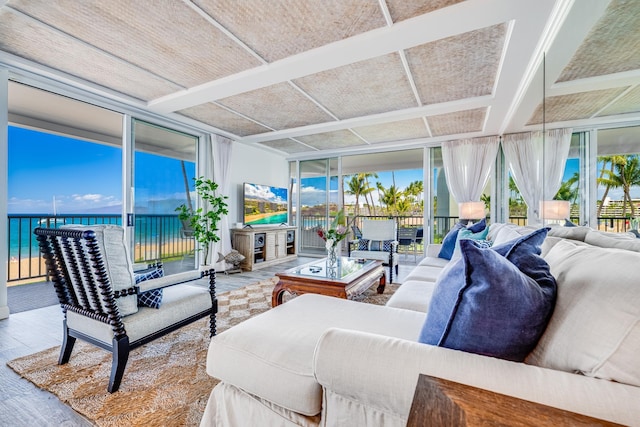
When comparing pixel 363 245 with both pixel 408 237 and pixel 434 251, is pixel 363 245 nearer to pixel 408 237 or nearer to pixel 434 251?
pixel 434 251

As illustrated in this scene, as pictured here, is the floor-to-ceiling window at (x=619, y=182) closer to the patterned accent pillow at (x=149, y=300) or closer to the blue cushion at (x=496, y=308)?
the blue cushion at (x=496, y=308)

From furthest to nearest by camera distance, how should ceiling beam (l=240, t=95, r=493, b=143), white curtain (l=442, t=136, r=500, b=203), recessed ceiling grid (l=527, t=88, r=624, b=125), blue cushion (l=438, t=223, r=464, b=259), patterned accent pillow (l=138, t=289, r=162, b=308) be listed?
white curtain (l=442, t=136, r=500, b=203)
ceiling beam (l=240, t=95, r=493, b=143)
blue cushion (l=438, t=223, r=464, b=259)
recessed ceiling grid (l=527, t=88, r=624, b=125)
patterned accent pillow (l=138, t=289, r=162, b=308)

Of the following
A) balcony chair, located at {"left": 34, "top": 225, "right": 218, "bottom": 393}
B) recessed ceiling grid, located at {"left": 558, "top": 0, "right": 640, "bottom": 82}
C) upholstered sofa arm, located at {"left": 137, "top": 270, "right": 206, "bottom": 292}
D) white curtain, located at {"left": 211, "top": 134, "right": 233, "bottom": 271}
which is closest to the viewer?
balcony chair, located at {"left": 34, "top": 225, "right": 218, "bottom": 393}

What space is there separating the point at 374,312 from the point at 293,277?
3.68 ft

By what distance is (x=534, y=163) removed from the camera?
439cm

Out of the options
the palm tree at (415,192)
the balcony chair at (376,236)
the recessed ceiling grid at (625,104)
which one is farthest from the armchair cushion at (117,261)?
the palm tree at (415,192)

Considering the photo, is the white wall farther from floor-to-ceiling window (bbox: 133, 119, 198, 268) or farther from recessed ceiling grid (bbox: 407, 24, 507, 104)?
recessed ceiling grid (bbox: 407, 24, 507, 104)

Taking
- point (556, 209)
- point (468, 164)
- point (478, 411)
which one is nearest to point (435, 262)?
point (556, 209)

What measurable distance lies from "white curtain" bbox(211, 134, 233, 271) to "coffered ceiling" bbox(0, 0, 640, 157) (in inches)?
34.3

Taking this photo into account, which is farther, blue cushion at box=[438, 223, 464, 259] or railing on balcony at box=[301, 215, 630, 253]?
railing on balcony at box=[301, 215, 630, 253]

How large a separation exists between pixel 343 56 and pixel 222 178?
10.5 feet

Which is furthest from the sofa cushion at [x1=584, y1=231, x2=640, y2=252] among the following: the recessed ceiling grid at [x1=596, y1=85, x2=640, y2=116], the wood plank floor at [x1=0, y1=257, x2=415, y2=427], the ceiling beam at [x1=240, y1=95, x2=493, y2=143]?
the ceiling beam at [x1=240, y1=95, x2=493, y2=143]

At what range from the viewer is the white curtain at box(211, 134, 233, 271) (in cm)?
462

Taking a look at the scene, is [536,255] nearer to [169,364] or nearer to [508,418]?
[508,418]
